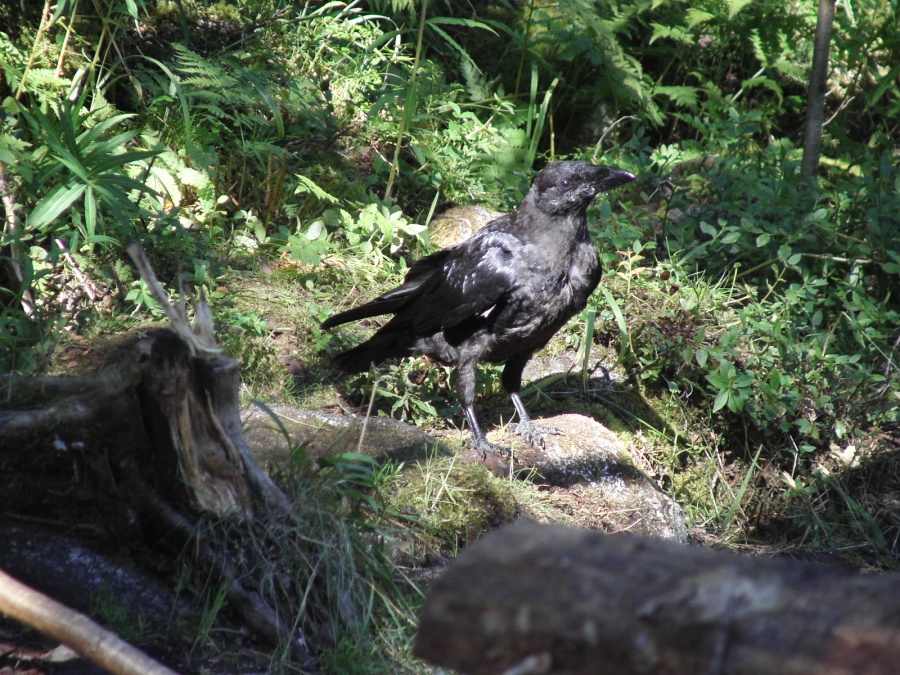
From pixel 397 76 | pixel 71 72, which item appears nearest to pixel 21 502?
pixel 71 72

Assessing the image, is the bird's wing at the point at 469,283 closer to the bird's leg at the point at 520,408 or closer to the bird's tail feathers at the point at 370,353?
the bird's tail feathers at the point at 370,353

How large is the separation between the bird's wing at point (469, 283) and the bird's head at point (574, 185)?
294 millimetres

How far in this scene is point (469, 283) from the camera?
15.2 feet

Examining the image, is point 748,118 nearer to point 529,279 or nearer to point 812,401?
point 812,401

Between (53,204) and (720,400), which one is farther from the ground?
(53,204)

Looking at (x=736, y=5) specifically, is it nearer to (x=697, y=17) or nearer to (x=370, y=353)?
(x=697, y=17)

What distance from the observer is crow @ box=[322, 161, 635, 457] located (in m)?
4.55

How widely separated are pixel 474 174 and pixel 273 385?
2.92 metres

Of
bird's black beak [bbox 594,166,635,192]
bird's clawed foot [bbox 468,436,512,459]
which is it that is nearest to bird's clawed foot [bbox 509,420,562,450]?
bird's clawed foot [bbox 468,436,512,459]

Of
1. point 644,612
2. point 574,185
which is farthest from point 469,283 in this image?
point 644,612

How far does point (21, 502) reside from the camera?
2635mm

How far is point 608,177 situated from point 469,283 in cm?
98

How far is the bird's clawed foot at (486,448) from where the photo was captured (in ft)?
14.9

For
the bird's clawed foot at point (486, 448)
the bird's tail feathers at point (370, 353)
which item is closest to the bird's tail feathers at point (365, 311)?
the bird's tail feathers at point (370, 353)
